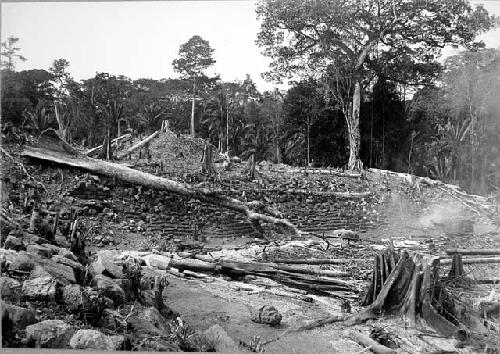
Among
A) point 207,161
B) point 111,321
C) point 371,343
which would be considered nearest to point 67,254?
point 111,321

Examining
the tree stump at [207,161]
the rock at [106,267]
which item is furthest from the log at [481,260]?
the rock at [106,267]

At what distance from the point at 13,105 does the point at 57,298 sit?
2.05 metres

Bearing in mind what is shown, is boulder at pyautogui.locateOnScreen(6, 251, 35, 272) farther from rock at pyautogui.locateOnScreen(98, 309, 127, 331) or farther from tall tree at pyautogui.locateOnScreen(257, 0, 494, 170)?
tall tree at pyautogui.locateOnScreen(257, 0, 494, 170)

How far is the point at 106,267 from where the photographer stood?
4594 millimetres

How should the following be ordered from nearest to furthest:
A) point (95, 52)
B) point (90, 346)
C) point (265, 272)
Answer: point (90, 346) → point (265, 272) → point (95, 52)

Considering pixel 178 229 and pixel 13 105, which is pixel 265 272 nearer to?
pixel 178 229

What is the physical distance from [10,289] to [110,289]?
0.81 meters

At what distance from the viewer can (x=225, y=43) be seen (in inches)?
194

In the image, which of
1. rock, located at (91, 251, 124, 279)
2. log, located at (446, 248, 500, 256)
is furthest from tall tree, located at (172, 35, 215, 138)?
log, located at (446, 248, 500, 256)

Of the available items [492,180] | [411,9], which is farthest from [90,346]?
[411,9]

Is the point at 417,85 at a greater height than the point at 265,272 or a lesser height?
greater

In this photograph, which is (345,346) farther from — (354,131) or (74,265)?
(74,265)

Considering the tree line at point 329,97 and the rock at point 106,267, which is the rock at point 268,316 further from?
the tree line at point 329,97

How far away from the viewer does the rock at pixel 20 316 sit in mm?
3807
